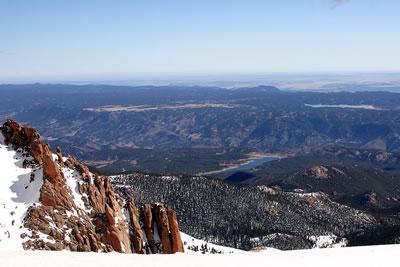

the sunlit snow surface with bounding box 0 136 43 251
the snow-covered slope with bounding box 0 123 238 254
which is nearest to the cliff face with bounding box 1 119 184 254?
the snow-covered slope with bounding box 0 123 238 254

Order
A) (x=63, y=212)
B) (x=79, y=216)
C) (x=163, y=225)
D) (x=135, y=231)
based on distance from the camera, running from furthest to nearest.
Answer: (x=163, y=225) < (x=135, y=231) < (x=79, y=216) < (x=63, y=212)

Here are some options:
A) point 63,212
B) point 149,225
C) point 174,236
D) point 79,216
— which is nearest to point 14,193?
point 63,212

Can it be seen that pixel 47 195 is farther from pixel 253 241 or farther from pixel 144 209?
pixel 253 241

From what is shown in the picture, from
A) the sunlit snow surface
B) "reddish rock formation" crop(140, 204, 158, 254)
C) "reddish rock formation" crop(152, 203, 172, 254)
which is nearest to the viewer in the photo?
the sunlit snow surface

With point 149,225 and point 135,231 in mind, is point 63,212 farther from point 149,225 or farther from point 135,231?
point 149,225

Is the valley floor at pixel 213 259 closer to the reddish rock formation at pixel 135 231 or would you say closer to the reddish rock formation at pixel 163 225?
the reddish rock formation at pixel 135 231

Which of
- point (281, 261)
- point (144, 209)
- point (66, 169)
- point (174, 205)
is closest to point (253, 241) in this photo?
point (174, 205)

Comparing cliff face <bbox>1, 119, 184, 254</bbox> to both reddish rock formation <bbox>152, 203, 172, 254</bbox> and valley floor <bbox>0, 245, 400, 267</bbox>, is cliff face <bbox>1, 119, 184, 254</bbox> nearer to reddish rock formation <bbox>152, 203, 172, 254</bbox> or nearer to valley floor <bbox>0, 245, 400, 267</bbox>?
reddish rock formation <bbox>152, 203, 172, 254</bbox>
